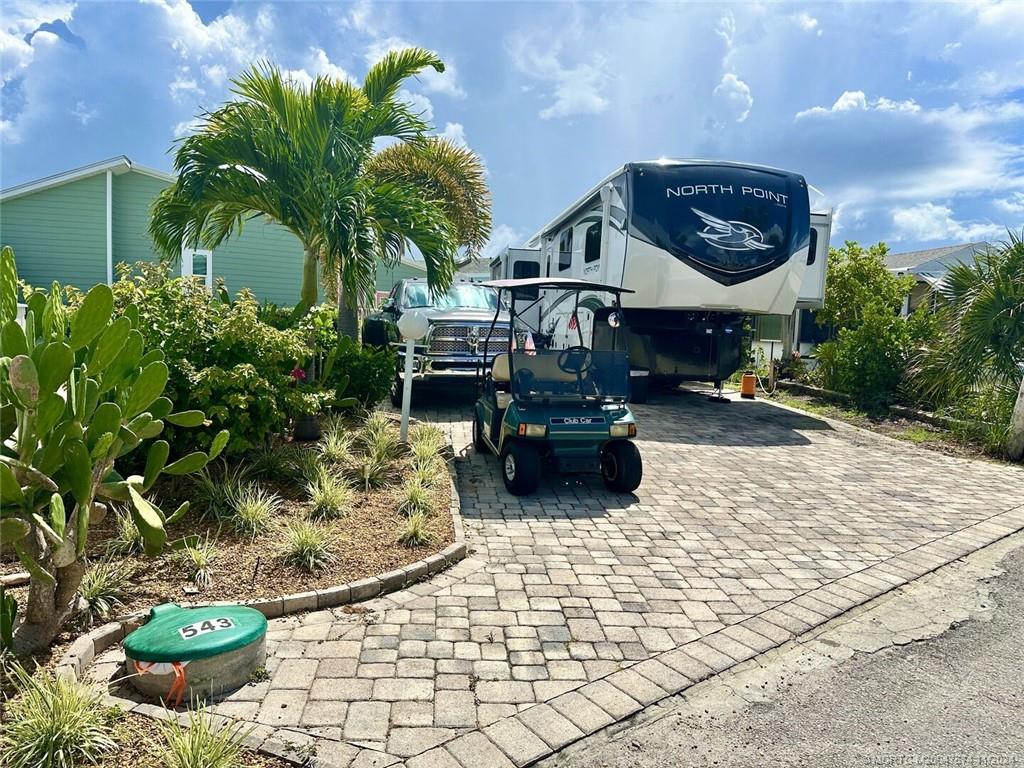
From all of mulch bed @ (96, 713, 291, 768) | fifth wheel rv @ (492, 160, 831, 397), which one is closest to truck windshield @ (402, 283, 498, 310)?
fifth wheel rv @ (492, 160, 831, 397)

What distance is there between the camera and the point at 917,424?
411 inches

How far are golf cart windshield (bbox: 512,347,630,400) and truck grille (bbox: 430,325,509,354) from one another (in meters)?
3.30

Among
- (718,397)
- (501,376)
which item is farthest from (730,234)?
(501,376)

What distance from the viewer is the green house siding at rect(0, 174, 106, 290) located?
46.2 feet

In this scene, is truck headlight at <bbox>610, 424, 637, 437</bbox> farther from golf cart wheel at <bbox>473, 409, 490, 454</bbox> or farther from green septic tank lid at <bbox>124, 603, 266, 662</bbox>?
green septic tank lid at <bbox>124, 603, 266, 662</bbox>

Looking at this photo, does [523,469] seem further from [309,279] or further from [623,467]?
[309,279]

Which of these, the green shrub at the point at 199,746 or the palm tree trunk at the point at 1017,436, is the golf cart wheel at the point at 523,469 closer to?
the green shrub at the point at 199,746

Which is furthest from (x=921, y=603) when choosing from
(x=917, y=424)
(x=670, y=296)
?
(x=917, y=424)

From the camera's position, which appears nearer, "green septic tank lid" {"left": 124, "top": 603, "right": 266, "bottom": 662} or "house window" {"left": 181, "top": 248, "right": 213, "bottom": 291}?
"green septic tank lid" {"left": 124, "top": 603, "right": 266, "bottom": 662}

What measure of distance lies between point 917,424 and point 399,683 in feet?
33.7

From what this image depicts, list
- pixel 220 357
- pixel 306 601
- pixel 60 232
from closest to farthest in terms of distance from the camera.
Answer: pixel 306 601
pixel 220 357
pixel 60 232

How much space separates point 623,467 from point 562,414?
81 centimetres

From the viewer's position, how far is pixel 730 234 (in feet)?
32.9

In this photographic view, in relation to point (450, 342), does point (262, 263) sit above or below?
above
